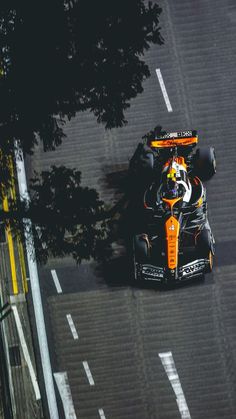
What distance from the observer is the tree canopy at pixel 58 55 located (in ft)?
39.7

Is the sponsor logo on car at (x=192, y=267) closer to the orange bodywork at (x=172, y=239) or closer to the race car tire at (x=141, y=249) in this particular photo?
the orange bodywork at (x=172, y=239)

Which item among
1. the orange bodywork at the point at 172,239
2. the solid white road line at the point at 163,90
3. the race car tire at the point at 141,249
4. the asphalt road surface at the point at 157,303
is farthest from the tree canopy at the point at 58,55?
the solid white road line at the point at 163,90

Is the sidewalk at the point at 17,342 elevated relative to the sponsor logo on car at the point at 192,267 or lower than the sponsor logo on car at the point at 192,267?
lower

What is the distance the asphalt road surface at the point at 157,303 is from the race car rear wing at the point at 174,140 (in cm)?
175

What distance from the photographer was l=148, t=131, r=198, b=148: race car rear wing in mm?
18609

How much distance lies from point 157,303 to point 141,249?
189cm

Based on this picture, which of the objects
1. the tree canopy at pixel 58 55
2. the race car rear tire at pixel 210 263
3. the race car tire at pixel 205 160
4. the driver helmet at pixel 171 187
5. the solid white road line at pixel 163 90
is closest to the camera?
the tree canopy at pixel 58 55

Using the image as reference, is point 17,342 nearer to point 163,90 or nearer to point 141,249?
point 141,249

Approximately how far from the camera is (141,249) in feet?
59.9

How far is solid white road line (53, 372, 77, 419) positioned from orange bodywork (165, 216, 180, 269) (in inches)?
182

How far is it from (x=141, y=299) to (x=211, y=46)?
8.99 meters

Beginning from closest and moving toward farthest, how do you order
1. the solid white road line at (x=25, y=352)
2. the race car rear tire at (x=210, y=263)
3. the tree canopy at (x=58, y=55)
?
the tree canopy at (x=58, y=55) < the race car rear tire at (x=210, y=263) < the solid white road line at (x=25, y=352)

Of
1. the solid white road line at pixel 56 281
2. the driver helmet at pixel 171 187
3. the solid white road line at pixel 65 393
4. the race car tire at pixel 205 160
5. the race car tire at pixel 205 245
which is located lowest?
the solid white road line at pixel 65 393

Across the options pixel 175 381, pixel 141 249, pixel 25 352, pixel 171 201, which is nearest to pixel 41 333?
pixel 25 352
